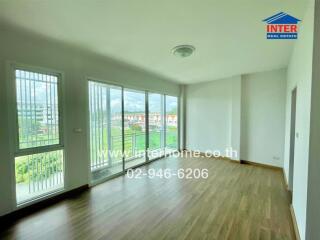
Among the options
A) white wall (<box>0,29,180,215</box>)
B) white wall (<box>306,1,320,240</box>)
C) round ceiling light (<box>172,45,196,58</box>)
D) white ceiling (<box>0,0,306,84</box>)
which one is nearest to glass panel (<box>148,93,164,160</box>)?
white wall (<box>0,29,180,215</box>)

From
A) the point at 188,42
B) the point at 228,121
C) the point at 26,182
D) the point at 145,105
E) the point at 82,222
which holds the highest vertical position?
the point at 188,42

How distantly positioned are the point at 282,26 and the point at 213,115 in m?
3.37

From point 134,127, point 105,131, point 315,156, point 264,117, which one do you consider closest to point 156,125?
point 134,127

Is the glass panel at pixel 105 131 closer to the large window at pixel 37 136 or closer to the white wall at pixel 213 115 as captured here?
the large window at pixel 37 136

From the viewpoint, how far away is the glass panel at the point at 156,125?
4.91m

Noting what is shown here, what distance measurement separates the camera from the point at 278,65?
379cm

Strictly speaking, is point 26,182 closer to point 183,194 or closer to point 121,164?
point 121,164

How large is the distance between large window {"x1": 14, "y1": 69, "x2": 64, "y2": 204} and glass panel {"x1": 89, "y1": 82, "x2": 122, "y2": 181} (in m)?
0.83

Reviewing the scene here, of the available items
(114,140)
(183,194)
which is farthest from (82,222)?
(114,140)

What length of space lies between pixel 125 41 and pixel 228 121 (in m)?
3.76

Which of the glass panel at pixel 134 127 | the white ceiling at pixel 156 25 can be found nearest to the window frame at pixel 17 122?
the white ceiling at pixel 156 25

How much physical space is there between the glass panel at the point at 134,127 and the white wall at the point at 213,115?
203 cm

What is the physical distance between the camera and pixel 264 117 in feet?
14.3

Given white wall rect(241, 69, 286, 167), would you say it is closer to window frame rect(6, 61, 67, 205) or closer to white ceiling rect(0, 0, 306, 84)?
white ceiling rect(0, 0, 306, 84)
